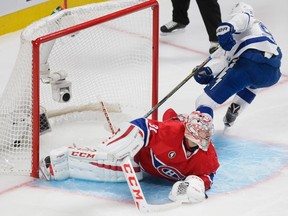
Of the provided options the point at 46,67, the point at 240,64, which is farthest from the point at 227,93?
the point at 46,67

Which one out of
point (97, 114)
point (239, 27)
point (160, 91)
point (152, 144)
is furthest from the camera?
point (160, 91)

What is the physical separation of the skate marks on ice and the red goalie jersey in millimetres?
102

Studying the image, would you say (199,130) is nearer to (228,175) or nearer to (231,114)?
(228,175)

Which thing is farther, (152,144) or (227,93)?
(227,93)

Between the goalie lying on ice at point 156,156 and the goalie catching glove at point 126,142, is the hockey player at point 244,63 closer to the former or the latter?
the goalie lying on ice at point 156,156

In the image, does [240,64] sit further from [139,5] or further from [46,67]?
[46,67]

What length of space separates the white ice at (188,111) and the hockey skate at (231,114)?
0.05m

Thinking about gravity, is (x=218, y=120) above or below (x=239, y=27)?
below

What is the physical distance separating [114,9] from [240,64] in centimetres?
59

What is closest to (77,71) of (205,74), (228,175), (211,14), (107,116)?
(107,116)

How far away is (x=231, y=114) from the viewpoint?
15.3 ft

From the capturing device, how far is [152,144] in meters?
4.05

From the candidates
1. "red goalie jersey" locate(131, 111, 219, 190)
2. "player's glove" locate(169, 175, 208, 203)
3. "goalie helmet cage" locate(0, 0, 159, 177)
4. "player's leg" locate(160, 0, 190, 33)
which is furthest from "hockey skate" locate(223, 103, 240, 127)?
"player's leg" locate(160, 0, 190, 33)

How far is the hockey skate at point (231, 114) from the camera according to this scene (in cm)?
466
